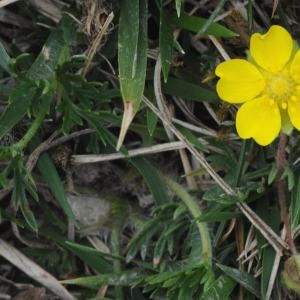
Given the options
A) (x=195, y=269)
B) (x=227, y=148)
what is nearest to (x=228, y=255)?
(x=195, y=269)

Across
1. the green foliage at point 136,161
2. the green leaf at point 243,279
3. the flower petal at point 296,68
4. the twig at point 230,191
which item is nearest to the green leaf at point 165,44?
the green foliage at point 136,161

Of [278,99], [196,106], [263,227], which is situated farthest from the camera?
[196,106]

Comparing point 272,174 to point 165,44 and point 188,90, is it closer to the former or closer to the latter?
point 188,90

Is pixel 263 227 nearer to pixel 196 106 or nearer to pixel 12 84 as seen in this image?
pixel 196 106

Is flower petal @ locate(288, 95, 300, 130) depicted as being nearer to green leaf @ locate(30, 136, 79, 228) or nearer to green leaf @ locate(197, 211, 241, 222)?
green leaf @ locate(197, 211, 241, 222)

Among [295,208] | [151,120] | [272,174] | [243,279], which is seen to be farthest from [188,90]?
[243,279]

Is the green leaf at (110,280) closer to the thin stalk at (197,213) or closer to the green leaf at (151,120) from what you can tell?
the thin stalk at (197,213)

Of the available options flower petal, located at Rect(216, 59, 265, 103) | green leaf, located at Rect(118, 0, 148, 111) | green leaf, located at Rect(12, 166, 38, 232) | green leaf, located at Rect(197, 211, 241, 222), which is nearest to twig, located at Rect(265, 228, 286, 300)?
green leaf, located at Rect(197, 211, 241, 222)
